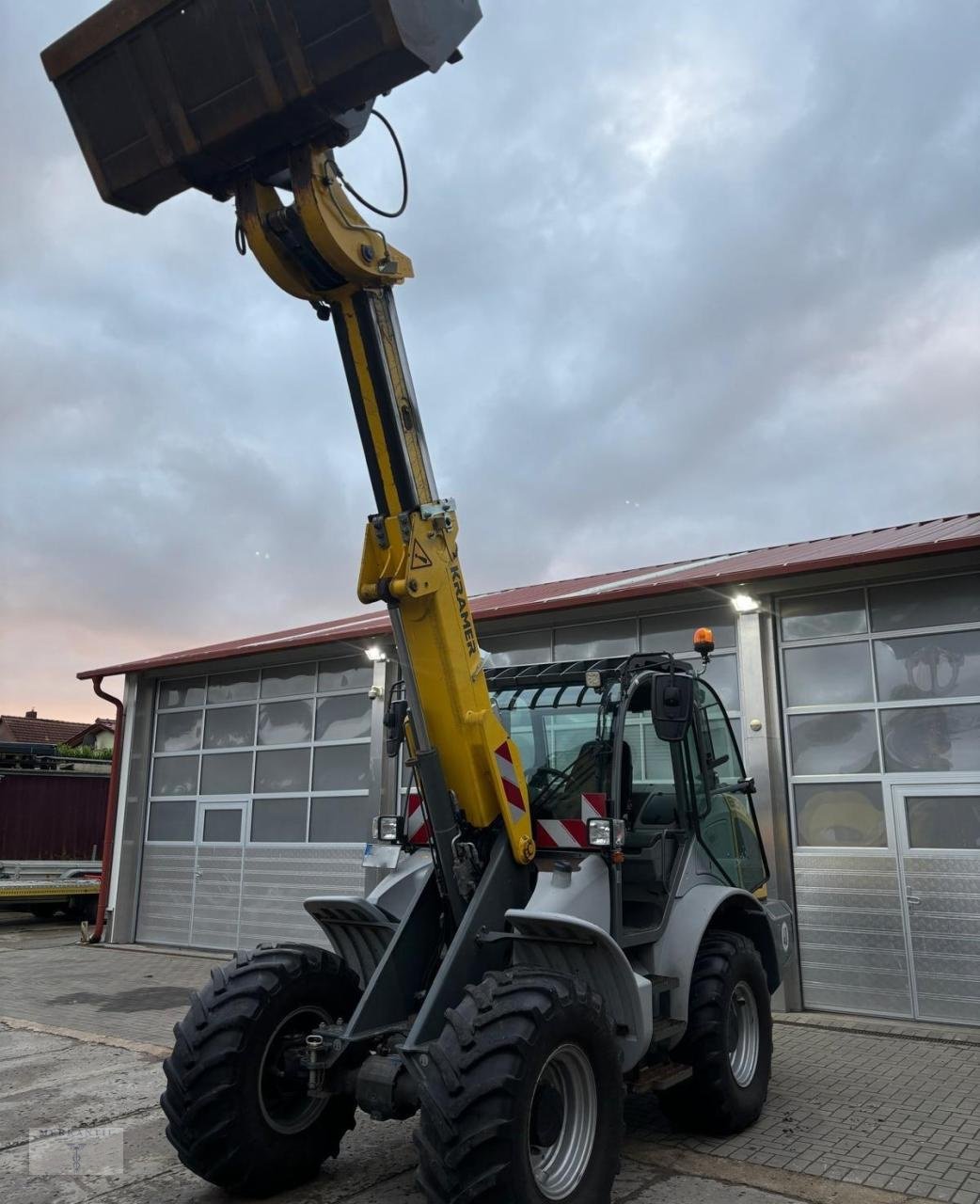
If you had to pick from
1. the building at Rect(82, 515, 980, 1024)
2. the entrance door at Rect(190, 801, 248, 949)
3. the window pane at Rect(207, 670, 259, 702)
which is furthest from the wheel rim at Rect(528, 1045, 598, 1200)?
the window pane at Rect(207, 670, 259, 702)

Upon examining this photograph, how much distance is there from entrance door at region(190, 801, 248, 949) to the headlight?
942cm

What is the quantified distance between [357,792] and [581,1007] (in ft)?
27.8

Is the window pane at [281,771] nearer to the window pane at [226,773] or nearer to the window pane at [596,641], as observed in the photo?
the window pane at [226,773]

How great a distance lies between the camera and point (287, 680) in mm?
13297

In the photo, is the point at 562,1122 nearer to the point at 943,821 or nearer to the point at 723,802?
the point at 723,802

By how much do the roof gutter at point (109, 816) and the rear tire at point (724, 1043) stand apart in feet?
35.1

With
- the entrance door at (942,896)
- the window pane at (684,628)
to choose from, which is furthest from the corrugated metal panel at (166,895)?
the entrance door at (942,896)

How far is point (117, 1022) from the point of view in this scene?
340 inches

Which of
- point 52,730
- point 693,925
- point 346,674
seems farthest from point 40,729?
point 693,925

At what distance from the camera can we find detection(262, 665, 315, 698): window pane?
13.1 meters

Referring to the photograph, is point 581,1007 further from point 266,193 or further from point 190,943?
point 190,943

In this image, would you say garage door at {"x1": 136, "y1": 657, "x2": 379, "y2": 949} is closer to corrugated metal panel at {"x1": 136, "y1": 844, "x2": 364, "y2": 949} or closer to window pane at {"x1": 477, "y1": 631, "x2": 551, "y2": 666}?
corrugated metal panel at {"x1": 136, "y1": 844, "x2": 364, "y2": 949}

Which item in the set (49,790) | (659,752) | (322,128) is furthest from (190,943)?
(322,128)

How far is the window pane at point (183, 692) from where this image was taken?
14.3 meters
